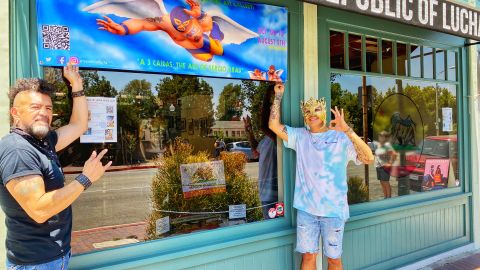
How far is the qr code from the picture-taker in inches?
94.0

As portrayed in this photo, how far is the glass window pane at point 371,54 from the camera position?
4133mm

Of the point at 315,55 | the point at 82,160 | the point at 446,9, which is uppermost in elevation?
the point at 446,9

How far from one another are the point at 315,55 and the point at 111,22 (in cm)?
188

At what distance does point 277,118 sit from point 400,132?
7.14 ft

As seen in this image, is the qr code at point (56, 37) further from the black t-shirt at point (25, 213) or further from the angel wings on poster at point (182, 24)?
the black t-shirt at point (25, 213)

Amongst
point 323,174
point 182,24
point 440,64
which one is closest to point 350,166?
point 323,174

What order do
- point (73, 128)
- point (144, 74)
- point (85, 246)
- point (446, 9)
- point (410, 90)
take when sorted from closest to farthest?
point (73, 128) → point (85, 246) → point (144, 74) → point (446, 9) → point (410, 90)

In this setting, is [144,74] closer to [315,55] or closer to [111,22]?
[111,22]

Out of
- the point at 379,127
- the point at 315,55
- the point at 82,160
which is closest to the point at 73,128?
the point at 82,160

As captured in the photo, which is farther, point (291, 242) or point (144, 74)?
point (291, 242)

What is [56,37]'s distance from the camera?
95.3 inches

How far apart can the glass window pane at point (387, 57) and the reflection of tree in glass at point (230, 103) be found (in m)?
1.85

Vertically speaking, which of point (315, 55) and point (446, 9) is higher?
point (446, 9)

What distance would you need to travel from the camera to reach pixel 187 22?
297cm
